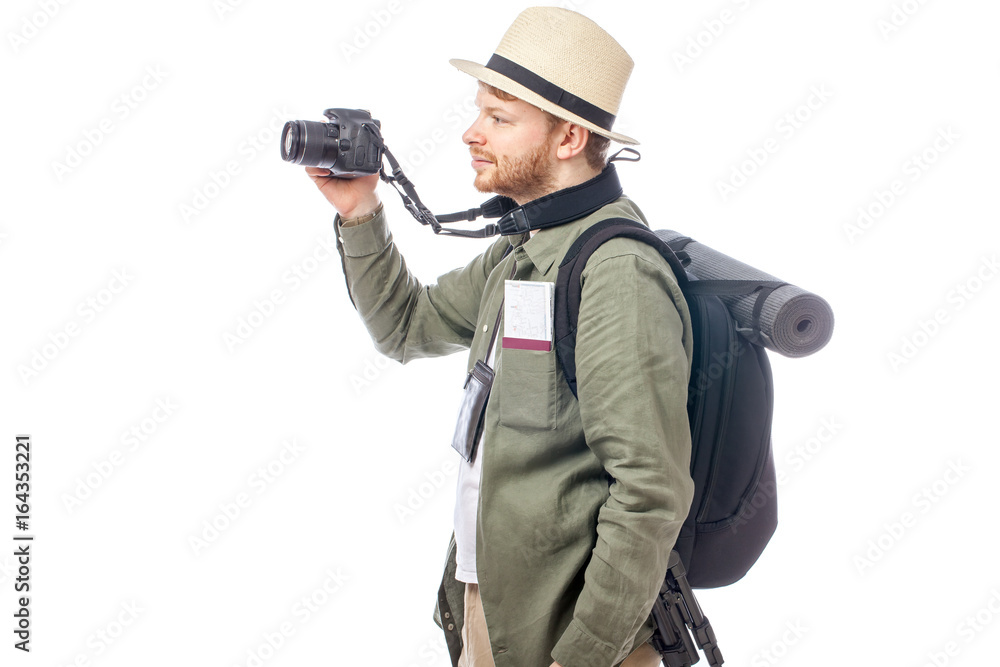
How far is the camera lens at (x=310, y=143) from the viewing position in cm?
180

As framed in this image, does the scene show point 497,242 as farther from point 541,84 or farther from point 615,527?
point 615,527

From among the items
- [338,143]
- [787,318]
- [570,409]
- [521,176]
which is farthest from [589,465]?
[338,143]

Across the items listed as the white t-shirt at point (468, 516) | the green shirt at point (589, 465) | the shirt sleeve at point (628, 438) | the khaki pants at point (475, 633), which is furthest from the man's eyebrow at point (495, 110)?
the khaki pants at point (475, 633)

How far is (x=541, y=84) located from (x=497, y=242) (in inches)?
18.2

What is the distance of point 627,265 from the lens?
1.53 meters

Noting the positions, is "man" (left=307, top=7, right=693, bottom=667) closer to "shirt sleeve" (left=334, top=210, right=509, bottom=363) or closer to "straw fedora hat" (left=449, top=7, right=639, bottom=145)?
"straw fedora hat" (left=449, top=7, right=639, bottom=145)

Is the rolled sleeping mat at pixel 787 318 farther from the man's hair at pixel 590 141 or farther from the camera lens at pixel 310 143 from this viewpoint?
the camera lens at pixel 310 143

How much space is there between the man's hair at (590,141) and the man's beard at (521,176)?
49 millimetres

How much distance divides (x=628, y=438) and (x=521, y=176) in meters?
0.53

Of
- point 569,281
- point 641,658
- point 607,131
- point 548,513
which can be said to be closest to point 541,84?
point 607,131

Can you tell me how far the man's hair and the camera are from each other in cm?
28

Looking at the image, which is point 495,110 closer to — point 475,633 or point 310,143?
point 310,143

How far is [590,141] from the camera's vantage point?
1.70 m

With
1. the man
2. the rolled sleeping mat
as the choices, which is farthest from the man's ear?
the rolled sleeping mat
